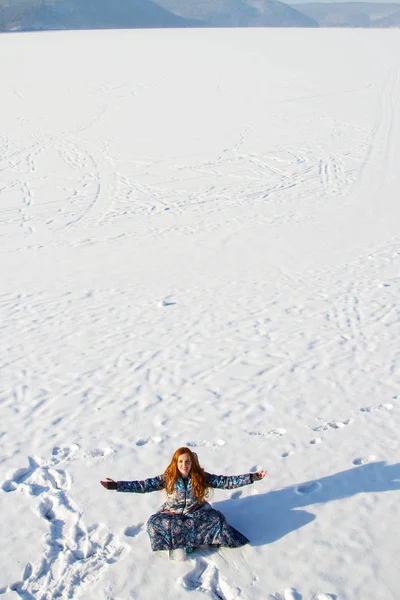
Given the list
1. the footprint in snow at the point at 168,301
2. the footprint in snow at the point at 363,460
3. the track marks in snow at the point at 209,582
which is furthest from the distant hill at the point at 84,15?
the track marks in snow at the point at 209,582

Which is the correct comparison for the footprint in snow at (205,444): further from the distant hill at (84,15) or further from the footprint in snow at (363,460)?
the distant hill at (84,15)

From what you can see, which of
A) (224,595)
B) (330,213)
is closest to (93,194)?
(330,213)

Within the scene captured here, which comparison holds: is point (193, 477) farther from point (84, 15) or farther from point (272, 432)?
point (84, 15)

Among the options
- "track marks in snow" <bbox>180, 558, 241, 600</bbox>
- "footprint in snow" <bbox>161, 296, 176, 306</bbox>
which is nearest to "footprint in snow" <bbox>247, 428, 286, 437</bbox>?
"track marks in snow" <bbox>180, 558, 241, 600</bbox>

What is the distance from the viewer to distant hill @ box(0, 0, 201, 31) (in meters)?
126

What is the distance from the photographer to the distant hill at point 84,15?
12638 centimetres

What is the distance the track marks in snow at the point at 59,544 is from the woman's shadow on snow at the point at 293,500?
937 mm

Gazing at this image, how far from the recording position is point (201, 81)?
114ft

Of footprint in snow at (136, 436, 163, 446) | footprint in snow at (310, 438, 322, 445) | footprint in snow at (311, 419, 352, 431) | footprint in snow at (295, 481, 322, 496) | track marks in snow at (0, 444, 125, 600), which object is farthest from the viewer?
footprint in snow at (311, 419, 352, 431)

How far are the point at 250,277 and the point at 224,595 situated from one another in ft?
23.7

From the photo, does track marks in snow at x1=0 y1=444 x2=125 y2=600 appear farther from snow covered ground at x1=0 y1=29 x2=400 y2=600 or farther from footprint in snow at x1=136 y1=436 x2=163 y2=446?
footprint in snow at x1=136 y1=436 x2=163 y2=446

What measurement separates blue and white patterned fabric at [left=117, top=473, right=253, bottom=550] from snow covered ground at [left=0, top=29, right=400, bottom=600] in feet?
0.37

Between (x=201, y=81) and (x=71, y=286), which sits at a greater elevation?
(x=201, y=81)

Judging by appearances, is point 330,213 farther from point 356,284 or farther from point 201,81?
point 201,81
